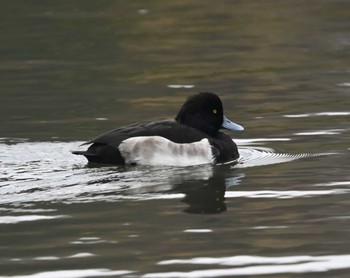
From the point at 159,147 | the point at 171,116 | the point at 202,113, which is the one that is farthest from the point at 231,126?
the point at 171,116

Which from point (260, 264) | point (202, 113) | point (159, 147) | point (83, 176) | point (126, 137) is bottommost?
point (260, 264)

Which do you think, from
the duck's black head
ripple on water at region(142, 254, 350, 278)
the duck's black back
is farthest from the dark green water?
the duck's black head

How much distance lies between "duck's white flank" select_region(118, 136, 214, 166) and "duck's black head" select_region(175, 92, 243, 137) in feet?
1.82

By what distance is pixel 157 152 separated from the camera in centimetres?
1210

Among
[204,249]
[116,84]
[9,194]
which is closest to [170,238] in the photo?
[204,249]

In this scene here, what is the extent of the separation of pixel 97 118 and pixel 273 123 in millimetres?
1989

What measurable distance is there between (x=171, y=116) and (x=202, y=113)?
192 cm

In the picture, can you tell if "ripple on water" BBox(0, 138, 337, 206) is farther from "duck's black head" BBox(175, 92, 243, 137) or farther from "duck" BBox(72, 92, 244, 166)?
"duck's black head" BBox(175, 92, 243, 137)

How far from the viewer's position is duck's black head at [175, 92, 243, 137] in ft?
41.6

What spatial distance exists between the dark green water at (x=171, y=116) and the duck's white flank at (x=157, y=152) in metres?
0.18

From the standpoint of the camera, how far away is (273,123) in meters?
13.9

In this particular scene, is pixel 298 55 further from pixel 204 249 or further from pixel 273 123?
pixel 204 249

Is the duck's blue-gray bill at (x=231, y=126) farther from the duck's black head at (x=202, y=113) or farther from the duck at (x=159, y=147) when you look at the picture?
the duck at (x=159, y=147)

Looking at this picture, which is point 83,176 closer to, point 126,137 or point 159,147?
point 126,137
